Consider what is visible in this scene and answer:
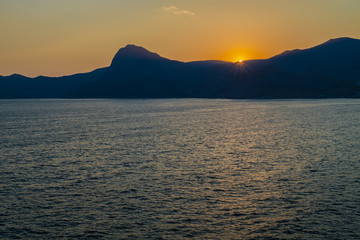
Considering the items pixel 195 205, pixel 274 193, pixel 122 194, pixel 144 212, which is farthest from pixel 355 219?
pixel 122 194

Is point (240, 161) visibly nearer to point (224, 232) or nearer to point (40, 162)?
point (224, 232)

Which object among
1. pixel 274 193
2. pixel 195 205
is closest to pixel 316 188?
pixel 274 193

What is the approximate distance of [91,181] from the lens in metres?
30.0

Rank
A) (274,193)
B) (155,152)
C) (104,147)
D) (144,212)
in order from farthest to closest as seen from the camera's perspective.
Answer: (104,147), (155,152), (274,193), (144,212)

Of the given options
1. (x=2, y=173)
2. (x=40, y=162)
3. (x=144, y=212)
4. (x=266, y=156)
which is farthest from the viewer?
(x=266, y=156)

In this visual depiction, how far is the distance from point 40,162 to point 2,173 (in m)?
5.79

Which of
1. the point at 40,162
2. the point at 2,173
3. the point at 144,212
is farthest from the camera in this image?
the point at 40,162

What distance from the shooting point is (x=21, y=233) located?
60.7ft

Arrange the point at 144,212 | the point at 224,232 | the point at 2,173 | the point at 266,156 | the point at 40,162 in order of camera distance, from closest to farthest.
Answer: the point at 224,232 < the point at 144,212 < the point at 2,173 < the point at 40,162 < the point at 266,156

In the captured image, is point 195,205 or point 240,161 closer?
point 195,205

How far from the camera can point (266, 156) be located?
4209 centimetres

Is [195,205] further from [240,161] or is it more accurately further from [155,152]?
[155,152]

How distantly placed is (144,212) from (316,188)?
47.3 ft

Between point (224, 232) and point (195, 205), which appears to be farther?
point (195, 205)
